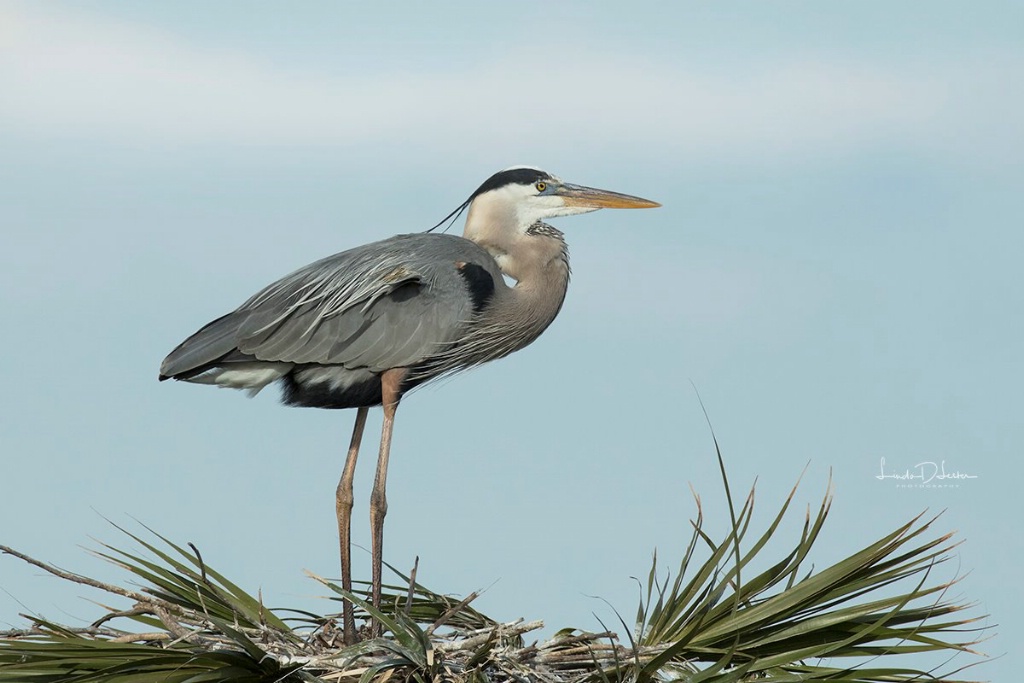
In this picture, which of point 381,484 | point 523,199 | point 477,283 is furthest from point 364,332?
point 523,199

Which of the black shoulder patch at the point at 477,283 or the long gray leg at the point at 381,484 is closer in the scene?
the long gray leg at the point at 381,484

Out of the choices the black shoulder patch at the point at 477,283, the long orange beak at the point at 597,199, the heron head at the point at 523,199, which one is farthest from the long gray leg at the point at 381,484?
the long orange beak at the point at 597,199

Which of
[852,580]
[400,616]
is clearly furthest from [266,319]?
[852,580]

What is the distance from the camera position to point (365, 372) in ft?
21.7

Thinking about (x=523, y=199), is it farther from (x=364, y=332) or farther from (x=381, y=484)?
(x=381, y=484)

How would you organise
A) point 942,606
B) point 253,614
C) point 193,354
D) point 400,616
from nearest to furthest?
1. point 400,616
2. point 942,606
3. point 253,614
4. point 193,354

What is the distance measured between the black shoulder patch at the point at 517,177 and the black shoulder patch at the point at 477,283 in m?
0.64

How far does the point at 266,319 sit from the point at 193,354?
417 mm

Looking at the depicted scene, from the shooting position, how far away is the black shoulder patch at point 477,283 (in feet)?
22.4

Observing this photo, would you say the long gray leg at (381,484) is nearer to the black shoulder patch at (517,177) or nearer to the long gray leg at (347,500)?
the long gray leg at (347,500)

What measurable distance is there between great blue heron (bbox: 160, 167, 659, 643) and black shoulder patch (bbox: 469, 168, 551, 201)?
0.42 meters

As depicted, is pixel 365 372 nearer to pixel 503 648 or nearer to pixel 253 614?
pixel 253 614

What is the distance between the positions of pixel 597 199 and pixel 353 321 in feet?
5.78

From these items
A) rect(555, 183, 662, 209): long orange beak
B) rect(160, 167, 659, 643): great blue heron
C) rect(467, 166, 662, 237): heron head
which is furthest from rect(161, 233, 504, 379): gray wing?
rect(555, 183, 662, 209): long orange beak
